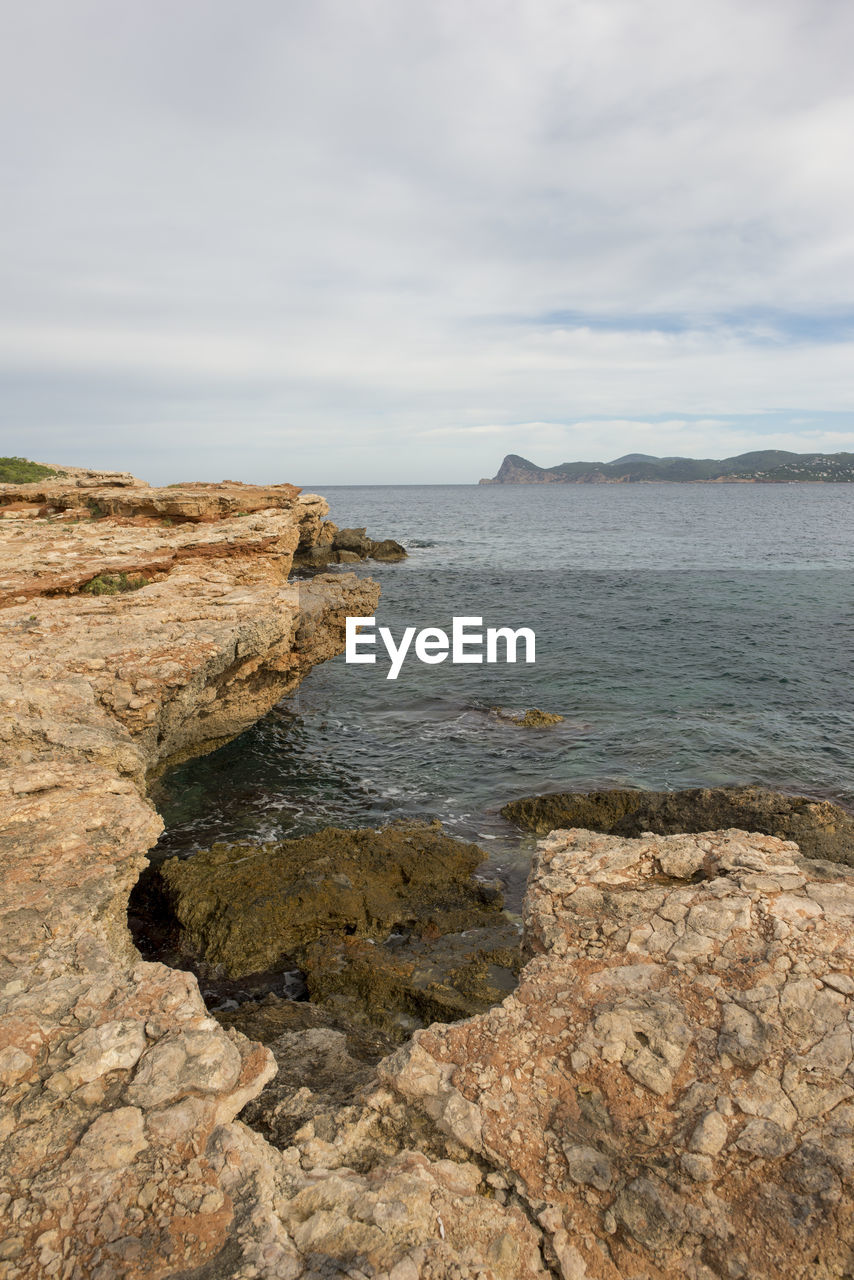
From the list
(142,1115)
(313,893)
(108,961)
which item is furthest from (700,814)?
(142,1115)

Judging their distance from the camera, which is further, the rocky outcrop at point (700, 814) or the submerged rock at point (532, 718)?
the submerged rock at point (532, 718)

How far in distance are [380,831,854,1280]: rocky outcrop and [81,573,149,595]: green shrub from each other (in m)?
11.2

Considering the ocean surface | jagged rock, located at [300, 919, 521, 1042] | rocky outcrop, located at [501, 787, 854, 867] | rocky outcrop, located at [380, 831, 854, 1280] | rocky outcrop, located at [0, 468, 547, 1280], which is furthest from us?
the ocean surface

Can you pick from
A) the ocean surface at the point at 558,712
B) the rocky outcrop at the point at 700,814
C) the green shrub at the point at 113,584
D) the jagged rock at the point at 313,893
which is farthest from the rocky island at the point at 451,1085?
the ocean surface at the point at 558,712

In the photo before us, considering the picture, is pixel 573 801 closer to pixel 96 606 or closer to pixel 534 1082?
pixel 534 1082

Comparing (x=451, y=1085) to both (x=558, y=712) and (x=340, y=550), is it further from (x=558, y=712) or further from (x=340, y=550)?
(x=340, y=550)

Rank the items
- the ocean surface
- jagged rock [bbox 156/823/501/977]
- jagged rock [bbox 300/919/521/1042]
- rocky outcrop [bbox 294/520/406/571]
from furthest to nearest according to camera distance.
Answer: rocky outcrop [bbox 294/520/406/571]
the ocean surface
jagged rock [bbox 156/823/501/977]
jagged rock [bbox 300/919/521/1042]

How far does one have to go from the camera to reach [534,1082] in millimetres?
4723

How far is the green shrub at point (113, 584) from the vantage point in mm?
13602

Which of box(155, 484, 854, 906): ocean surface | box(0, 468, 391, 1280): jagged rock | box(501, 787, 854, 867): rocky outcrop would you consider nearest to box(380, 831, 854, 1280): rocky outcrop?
box(0, 468, 391, 1280): jagged rock

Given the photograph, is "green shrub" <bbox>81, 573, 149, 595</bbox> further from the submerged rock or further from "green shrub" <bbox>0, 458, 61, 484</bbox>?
"green shrub" <bbox>0, 458, 61, 484</bbox>

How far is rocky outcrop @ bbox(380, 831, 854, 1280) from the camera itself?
12.7ft

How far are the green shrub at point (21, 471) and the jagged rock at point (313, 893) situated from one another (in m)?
26.8

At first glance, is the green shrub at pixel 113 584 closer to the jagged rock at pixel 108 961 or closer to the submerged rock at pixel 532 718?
the jagged rock at pixel 108 961
